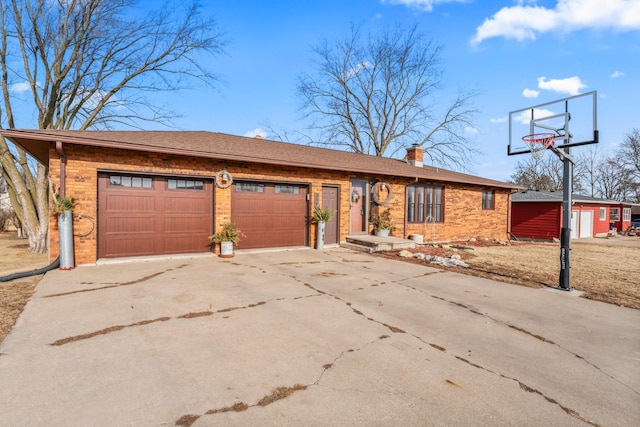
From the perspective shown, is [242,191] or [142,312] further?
[242,191]

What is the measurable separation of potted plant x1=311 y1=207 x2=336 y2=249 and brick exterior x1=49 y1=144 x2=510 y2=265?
25 centimetres

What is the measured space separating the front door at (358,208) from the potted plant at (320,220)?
1.65 m

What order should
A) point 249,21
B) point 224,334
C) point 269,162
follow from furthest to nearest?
point 249,21 → point 269,162 → point 224,334

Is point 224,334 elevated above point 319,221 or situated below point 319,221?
below

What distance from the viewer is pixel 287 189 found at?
380 inches

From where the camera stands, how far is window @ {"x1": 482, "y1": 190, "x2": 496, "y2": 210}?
1528 centimetres

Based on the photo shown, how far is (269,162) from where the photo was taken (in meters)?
8.65

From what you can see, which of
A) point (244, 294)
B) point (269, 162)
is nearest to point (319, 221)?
point (269, 162)

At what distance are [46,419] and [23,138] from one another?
6444 millimetres

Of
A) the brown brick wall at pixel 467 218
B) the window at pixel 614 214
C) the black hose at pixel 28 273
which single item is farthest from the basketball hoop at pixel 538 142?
the window at pixel 614 214

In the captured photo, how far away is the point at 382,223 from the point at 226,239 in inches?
225

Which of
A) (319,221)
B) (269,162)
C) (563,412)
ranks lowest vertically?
(563,412)

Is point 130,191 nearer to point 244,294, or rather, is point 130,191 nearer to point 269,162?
point 269,162

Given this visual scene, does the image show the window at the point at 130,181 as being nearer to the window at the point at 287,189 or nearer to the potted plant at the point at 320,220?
the window at the point at 287,189
